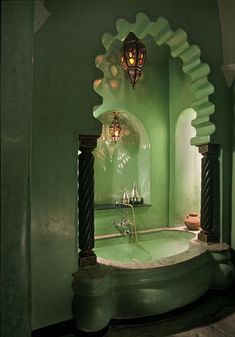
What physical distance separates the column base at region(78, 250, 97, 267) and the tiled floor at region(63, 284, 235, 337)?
63 centimetres

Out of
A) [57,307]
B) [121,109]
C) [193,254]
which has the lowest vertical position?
[57,307]

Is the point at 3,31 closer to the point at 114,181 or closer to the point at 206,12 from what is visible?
the point at 206,12

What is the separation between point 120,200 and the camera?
5.09m

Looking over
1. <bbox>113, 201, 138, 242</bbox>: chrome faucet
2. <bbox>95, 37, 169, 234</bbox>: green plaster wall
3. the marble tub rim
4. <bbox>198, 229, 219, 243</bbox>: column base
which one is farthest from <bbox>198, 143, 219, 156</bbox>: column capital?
<bbox>113, 201, 138, 242</bbox>: chrome faucet

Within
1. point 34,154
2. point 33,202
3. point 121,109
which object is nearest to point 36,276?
point 33,202

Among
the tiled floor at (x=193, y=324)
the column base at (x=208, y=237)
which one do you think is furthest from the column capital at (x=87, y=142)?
the column base at (x=208, y=237)

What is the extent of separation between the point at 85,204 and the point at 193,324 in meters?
1.71

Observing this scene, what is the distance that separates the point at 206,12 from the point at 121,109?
2.03 metres

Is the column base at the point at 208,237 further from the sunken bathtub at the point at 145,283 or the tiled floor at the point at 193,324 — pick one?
the tiled floor at the point at 193,324

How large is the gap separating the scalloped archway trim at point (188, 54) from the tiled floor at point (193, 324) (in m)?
2.08

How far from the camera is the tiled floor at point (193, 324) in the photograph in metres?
2.44

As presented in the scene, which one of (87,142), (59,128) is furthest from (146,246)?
(59,128)

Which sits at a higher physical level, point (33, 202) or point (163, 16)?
point (163, 16)

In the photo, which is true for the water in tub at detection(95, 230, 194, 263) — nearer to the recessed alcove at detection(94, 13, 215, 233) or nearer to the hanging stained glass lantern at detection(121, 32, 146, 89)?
the recessed alcove at detection(94, 13, 215, 233)
